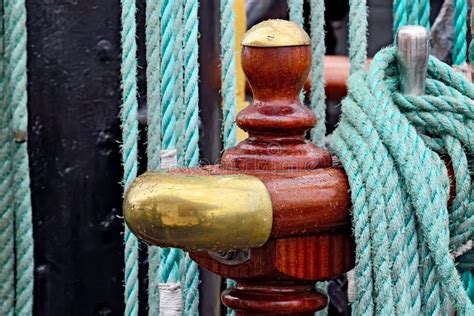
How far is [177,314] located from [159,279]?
0.25ft

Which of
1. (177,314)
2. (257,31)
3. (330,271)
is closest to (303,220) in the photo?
(330,271)

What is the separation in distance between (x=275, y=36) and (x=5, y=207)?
35.2 inches

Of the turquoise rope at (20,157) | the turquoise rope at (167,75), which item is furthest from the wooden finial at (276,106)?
the turquoise rope at (20,157)

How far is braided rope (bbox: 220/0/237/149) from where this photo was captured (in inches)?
58.7

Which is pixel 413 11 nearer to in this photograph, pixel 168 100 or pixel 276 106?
pixel 168 100

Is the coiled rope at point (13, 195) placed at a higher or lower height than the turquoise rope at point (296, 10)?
lower

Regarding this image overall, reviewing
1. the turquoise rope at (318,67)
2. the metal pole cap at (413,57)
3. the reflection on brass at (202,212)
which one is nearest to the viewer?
the reflection on brass at (202,212)

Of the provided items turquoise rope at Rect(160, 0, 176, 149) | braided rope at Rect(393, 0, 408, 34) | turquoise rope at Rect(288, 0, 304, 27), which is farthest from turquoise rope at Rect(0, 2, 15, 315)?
braided rope at Rect(393, 0, 408, 34)

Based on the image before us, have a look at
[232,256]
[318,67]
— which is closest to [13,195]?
[318,67]

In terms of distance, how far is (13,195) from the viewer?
1.74m

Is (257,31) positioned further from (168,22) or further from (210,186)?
(168,22)

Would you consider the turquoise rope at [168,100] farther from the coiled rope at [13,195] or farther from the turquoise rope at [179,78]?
the coiled rope at [13,195]

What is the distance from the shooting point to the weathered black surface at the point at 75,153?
1.80 m

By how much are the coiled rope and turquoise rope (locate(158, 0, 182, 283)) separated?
0.33 m
